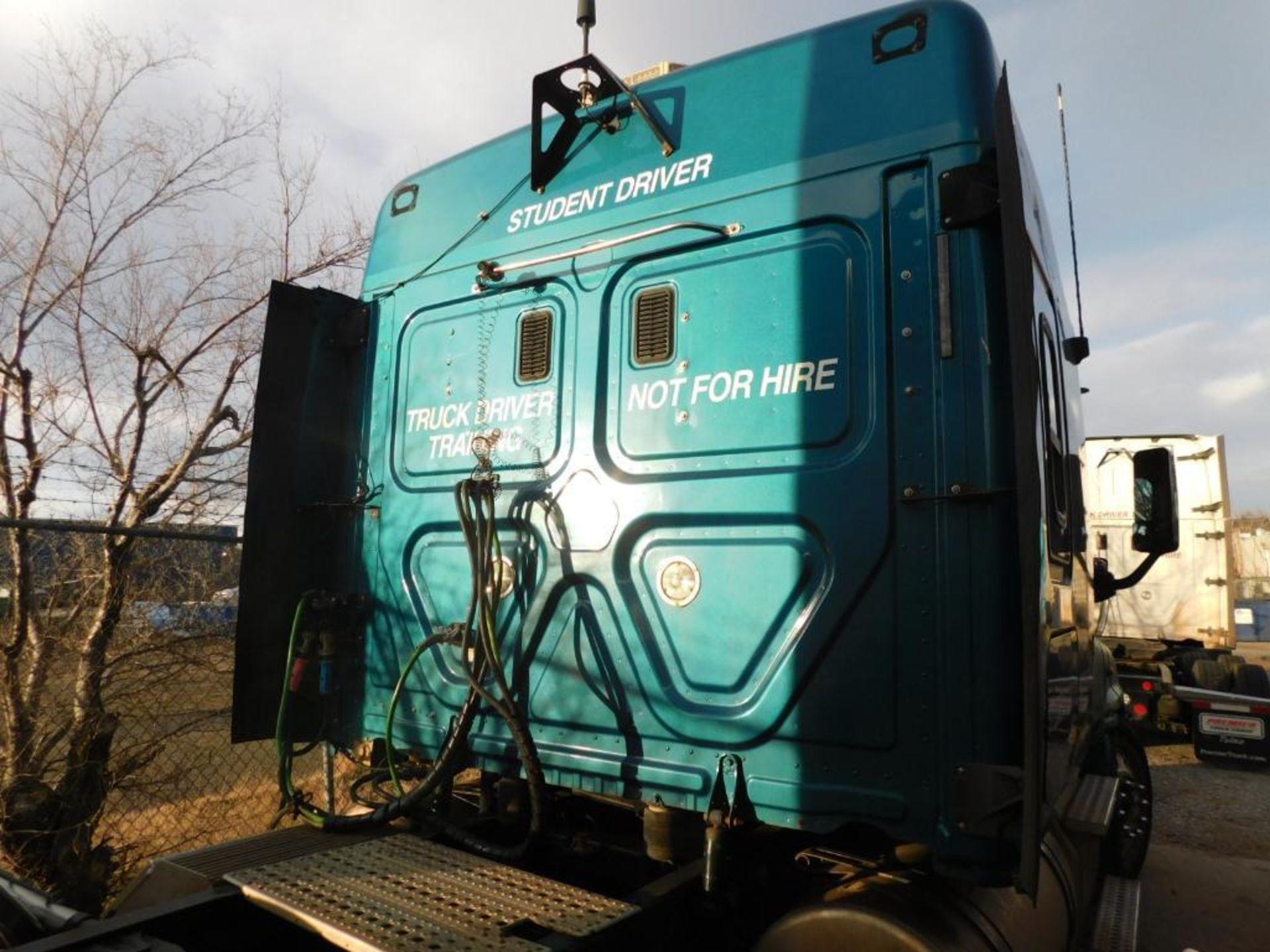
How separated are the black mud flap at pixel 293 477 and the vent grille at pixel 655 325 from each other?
59.1 inches

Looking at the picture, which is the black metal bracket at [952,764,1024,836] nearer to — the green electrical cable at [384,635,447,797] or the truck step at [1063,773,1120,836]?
the truck step at [1063,773,1120,836]

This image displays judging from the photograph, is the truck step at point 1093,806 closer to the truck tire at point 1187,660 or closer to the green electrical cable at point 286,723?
the green electrical cable at point 286,723

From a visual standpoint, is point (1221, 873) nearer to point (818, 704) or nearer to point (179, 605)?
point (818, 704)

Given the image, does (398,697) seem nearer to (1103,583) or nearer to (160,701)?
(160,701)

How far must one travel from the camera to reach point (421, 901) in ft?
7.80

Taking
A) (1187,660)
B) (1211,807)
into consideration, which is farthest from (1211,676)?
(1211,807)

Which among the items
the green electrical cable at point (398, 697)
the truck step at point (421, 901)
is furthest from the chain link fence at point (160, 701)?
the truck step at point (421, 901)

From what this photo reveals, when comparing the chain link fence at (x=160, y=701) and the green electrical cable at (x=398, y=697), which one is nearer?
the green electrical cable at (x=398, y=697)

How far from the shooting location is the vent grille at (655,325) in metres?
2.95

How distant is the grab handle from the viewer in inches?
113

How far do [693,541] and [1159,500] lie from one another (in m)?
2.21

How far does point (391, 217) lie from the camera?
3.96 m

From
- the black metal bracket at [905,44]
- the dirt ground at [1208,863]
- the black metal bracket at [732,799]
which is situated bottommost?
the dirt ground at [1208,863]

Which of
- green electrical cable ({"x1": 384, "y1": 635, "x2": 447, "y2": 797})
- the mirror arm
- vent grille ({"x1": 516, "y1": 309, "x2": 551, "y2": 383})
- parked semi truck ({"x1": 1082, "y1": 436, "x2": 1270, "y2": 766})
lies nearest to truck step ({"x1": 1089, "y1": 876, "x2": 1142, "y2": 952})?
the mirror arm
